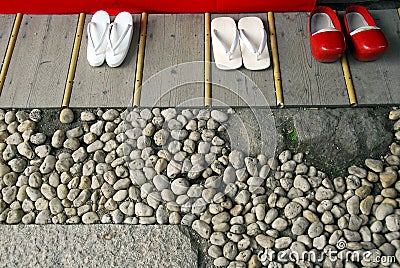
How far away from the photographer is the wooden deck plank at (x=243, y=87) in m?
2.30

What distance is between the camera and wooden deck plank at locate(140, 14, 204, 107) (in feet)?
7.62

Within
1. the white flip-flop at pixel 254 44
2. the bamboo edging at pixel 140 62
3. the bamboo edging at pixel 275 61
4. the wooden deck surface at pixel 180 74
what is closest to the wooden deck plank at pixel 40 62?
the wooden deck surface at pixel 180 74

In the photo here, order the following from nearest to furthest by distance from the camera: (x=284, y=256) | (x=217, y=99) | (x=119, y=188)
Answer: (x=284, y=256) < (x=119, y=188) < (x=217, y=99)

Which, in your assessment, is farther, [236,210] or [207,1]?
[207,1]

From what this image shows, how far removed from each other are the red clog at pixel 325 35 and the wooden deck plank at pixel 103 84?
35.5 inches

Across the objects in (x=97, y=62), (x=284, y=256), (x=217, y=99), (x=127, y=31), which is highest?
(x=127, y=31)

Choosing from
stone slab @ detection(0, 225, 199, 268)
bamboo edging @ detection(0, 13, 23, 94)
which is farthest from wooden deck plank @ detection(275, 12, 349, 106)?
bamboo edging @ detection(0, 13, 23, 94)

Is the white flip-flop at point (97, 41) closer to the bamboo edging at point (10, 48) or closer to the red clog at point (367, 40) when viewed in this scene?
the bamboo edging at point (10, 48)

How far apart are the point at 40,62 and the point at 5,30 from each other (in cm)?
32

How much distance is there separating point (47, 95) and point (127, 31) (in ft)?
1.67

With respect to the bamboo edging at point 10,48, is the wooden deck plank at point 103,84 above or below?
below

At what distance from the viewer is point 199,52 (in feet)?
8.13

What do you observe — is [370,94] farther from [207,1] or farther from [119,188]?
[119,188]

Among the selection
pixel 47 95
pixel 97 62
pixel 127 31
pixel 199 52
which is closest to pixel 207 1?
pixel 199 52
